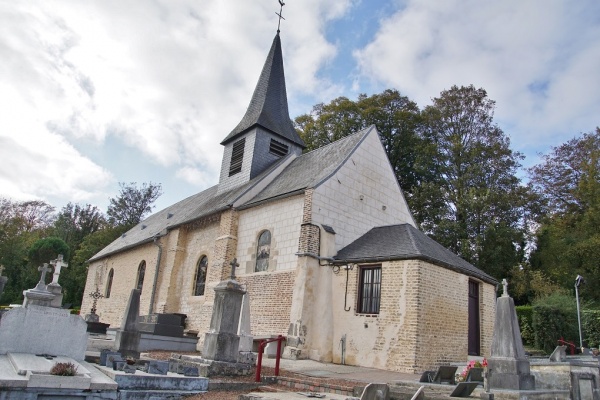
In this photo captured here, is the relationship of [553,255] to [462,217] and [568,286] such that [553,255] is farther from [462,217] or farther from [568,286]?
[462,217]

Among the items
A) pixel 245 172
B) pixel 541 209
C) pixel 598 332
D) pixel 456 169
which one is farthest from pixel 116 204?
pixel 598 332

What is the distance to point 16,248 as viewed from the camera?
39.2m

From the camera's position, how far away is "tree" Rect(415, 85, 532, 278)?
23188 millimetres

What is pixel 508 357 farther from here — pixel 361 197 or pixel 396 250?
pixel 361 197

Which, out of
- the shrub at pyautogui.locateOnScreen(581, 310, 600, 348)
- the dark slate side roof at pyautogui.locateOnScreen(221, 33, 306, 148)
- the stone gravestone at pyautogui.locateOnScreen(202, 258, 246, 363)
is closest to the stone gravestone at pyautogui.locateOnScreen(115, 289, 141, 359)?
the stone gravestone at pyautogui.locateOnScreen(202, 258, 246, 363)

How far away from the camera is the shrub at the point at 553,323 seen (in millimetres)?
17047

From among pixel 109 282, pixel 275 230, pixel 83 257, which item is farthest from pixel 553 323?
pixel 83 257

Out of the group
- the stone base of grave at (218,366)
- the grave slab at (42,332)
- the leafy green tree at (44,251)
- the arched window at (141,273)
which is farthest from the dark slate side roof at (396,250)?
the leafy green tree at (44,251)

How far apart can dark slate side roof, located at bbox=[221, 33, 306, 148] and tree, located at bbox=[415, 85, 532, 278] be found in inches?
363

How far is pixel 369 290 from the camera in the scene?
42.0 ft

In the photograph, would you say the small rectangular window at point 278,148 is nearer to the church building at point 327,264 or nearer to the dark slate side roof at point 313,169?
the church building at point 327,264

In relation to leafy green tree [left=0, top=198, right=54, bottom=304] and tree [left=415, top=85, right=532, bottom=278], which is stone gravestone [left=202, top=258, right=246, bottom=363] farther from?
leafy green tree [left=0, top=198, right=54, bottom=304]

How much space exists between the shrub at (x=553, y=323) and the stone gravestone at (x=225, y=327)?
13.5 metres

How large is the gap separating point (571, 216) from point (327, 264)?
60.4 feet
